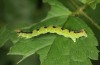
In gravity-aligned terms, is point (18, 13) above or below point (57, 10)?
below

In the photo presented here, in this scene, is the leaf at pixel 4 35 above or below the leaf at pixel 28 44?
below

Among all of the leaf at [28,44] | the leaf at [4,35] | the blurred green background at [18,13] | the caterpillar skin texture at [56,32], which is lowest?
the blurred green background at [18,13]

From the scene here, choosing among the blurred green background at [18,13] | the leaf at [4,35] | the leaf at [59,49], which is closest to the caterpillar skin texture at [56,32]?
the leaf at [59,49]

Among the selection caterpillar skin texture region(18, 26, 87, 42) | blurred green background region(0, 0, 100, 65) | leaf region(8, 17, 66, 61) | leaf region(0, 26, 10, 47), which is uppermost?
caterpillar skin texture region(18, 26, 87, 42)

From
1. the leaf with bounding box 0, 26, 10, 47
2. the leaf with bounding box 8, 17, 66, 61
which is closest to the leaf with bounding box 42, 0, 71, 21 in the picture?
the leaf with bounding box 8, 17, 66, 61

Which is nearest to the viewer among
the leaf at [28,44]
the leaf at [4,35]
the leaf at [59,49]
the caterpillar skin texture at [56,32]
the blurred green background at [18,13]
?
the leaf at [59,49]

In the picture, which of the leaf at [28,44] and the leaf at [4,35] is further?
the leaf at [4,35]

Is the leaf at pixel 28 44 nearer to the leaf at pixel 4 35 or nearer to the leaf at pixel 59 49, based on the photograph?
the leaf at pixel 59 49

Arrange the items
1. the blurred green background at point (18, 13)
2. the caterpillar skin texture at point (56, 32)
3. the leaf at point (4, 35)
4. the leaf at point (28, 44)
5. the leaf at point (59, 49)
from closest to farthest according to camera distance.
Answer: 1. the leaf at point (59, 49)
2. the leaf at point (28, 44)
3. the caterpillar skin texture at point (56, 32)
4. the leaf at point (4, 35)
5. the blurred green background at point (18, 13)

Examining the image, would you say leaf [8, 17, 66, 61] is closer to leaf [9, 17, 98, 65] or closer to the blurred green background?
leaf [9, 17, 98, 65]

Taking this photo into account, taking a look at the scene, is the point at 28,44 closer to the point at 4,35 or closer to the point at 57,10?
the point at 4,35

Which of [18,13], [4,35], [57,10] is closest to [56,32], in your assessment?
[57,10]

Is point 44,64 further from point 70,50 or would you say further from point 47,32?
point 47,32
